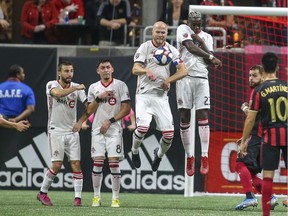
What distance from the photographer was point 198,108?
1848 centimetres

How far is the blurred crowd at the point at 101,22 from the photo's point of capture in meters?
23.0

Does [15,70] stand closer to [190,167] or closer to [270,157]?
[190,167]

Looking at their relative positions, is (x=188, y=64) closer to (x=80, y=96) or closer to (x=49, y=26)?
(x=80, y=96)

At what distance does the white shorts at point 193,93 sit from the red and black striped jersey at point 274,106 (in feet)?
14.2

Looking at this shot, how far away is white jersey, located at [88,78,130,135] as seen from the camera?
17.8 metres

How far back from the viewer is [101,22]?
23.5 metres

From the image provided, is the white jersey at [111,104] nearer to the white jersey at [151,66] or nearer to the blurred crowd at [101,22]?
the white jersey at [151,66]

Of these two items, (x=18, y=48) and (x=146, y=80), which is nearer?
(x=146, y=80)

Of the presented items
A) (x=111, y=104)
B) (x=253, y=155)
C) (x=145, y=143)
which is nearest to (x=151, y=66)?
(x=111, y=104)

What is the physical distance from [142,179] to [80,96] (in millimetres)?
4763

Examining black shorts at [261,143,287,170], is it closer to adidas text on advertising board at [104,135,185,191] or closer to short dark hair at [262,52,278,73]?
short dark hair at [262,52,278,73]

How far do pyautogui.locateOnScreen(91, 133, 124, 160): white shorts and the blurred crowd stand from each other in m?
5.49

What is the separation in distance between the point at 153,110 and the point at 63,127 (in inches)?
58.0

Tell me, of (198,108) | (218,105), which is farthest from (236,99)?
(198,108)
